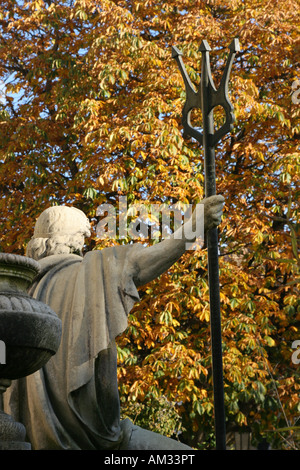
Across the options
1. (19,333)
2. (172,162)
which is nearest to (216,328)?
(19,333)

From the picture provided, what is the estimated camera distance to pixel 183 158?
34.9 ft

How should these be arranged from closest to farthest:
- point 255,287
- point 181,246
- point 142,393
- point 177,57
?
point 181,246 < point 177,57 < point 142,393 < point 255,287

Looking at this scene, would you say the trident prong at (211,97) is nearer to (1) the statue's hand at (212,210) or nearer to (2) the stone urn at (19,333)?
(1) the statue's hand at (212,210)

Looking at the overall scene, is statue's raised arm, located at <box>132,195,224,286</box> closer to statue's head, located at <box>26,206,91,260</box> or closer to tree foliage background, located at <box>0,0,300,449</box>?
statue's head, located at <box>26,206,91,260</box>

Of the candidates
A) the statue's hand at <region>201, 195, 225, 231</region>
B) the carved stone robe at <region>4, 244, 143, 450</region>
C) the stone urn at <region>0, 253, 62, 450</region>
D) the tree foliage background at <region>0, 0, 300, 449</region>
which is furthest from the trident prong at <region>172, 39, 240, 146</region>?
the tree foliage background at <region>0, 0, 300, 449</region>

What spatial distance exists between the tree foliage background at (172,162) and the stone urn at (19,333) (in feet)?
22.6

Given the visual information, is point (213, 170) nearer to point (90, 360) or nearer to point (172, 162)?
point (90, 360)

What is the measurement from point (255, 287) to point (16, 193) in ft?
12.6

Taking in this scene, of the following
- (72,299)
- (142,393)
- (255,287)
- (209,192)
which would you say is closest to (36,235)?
(72,299)

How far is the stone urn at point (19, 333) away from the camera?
2.96 metres

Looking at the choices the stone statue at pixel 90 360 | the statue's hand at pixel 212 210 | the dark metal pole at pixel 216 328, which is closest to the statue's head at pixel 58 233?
the stone statue at pixel 90 360

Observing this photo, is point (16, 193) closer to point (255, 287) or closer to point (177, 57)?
point (255, 287)

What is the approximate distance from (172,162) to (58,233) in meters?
6.97

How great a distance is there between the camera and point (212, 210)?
343cm
